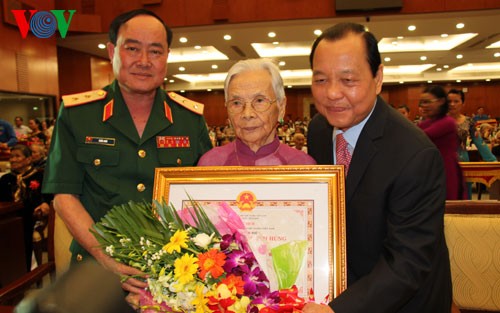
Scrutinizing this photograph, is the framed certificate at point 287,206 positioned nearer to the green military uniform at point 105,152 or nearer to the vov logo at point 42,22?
the green military uniform at point 105,152

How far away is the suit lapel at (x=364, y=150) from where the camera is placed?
1.32 meters

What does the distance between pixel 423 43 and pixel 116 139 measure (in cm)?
1423

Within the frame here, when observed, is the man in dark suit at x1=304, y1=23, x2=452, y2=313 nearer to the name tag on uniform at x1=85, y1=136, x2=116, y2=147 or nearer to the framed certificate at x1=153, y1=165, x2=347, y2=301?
the framed certificate at x1=153, y1=165, x2=347, y2=301

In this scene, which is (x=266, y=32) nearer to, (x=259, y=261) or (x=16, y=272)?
(x=16, y=272)

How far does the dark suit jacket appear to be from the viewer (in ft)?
3.90

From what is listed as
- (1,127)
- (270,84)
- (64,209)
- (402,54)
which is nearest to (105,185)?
(64,209)

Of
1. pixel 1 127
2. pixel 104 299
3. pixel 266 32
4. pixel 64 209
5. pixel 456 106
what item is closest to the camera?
pixel 104 299

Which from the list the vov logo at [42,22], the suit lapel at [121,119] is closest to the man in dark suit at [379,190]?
the suit lapel at [121,119]

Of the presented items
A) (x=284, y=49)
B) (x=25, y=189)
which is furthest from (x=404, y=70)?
(x=25, y=189)

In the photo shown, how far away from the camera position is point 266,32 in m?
10.7

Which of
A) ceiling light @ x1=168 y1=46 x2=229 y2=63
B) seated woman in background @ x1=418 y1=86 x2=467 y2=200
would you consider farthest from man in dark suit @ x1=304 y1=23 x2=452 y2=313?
ceiling light @ x1=168 y1=46 x2=229 y2=63

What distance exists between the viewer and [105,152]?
5.52 feet

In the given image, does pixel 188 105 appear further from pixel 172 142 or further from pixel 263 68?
pixel 263 68

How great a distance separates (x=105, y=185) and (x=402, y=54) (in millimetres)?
15141
